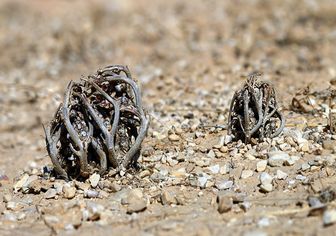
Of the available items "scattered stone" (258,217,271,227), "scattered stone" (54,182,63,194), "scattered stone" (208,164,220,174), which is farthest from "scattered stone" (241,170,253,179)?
"scattered stone" (54,182,63,194)

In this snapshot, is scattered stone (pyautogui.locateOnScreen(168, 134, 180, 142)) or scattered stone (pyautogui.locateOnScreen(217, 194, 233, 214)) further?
scattered stone (pyautogui.locateOnScreen(168, 134, 180, 142))

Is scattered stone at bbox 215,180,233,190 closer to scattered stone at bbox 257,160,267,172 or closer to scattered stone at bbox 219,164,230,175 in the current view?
scattered stone at bbox 219,164,230,175

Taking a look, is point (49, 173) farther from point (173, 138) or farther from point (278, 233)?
point (278, 233)

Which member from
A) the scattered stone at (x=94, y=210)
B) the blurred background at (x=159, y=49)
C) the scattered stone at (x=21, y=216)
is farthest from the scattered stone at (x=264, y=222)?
the blurred background at (x=159, y=49)

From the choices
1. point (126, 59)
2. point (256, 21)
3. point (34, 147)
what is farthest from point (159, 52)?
point (34, 147)

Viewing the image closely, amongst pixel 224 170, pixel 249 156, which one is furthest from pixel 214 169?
pixel 249 156

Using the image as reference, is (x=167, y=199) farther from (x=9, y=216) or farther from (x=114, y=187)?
(x=9, y=216)

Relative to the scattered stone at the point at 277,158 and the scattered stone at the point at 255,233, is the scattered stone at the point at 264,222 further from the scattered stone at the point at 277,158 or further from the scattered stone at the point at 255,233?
the scattered stone at the point at 277,158
